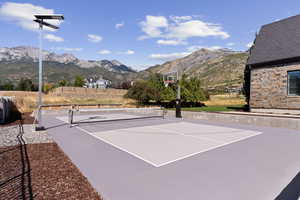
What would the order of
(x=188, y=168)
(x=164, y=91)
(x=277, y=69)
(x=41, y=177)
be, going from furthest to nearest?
1. (x=164, y=91)
2. (x=277, y=69)
3. (x=188, y=168)
4. (x=41, y=177)

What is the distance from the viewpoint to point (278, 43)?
1491 centimetres

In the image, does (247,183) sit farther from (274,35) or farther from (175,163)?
(274,35)

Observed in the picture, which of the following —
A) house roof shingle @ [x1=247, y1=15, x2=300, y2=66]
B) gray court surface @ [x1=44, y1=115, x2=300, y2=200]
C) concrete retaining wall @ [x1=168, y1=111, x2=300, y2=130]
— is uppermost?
house roof shingle @ [x1=247, y1=15, x2=300, y2=66]

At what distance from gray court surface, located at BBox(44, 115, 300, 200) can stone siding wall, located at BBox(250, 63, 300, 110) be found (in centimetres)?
842

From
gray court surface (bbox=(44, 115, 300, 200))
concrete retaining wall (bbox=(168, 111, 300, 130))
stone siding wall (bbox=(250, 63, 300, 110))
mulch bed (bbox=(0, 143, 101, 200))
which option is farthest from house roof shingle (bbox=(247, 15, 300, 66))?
mulch bed (bbox=(0, 143, 101, 200))

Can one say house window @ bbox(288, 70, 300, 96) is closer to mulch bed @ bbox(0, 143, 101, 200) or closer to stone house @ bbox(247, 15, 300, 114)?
stone house @ bbox(247, 15, 300, 114)

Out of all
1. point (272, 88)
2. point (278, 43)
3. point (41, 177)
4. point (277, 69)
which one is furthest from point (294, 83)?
point (41, 177)

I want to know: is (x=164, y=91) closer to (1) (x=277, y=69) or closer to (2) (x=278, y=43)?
(1) (x=277, y=69)

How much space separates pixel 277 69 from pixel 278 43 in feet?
10.1

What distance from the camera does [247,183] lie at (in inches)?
127

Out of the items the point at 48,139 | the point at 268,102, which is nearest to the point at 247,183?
the point at 48,139

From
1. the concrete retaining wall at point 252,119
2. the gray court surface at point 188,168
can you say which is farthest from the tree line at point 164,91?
the gray court surface at point 188,168

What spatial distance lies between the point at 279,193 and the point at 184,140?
3.79 metres

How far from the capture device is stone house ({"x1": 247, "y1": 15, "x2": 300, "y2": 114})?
41.9ft
